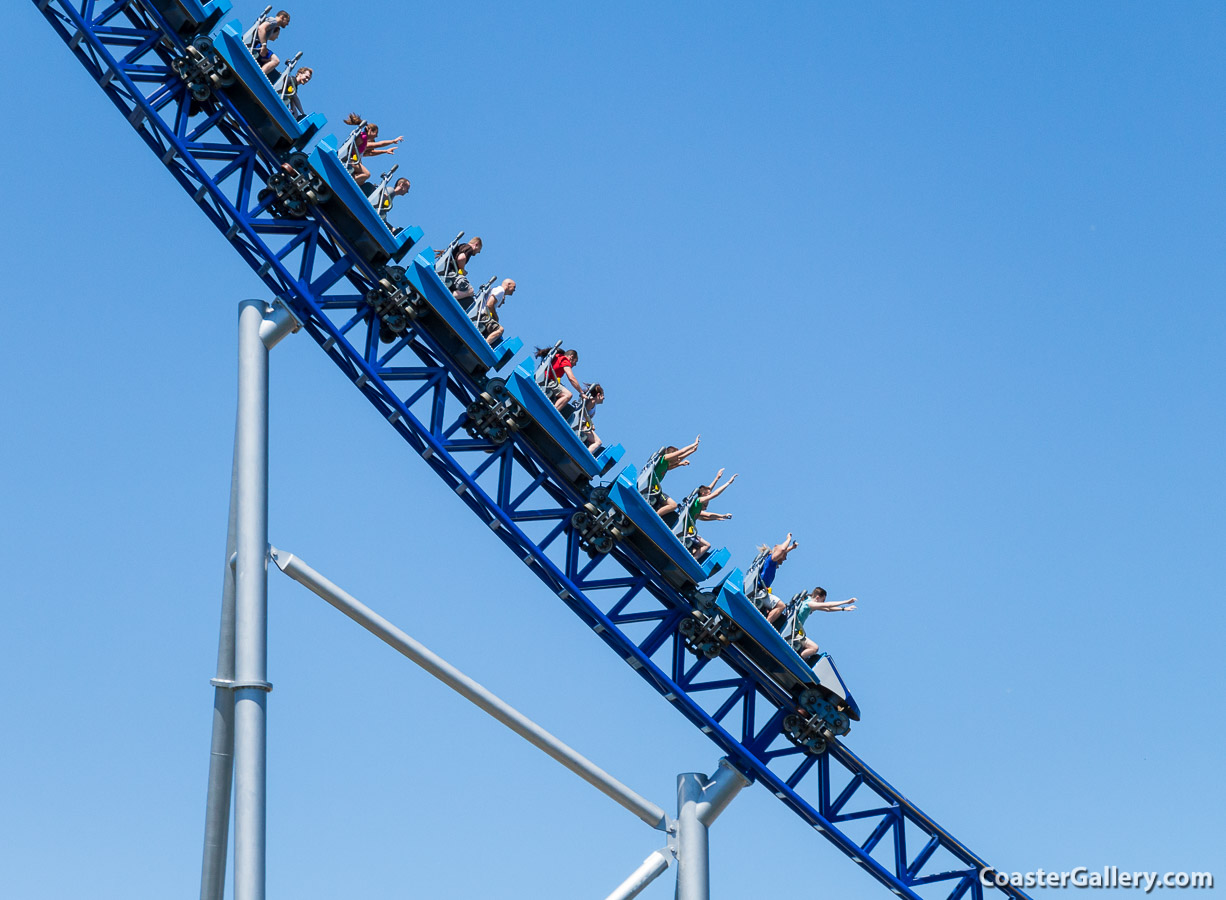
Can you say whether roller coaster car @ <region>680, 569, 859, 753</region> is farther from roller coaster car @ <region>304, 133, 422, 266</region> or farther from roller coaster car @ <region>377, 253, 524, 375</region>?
roller coaster car @ <region>304, 133, 422, 266</region>

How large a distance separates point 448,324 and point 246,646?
94.7 inches

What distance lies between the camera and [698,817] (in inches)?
384

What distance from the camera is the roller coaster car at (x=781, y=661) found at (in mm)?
9961

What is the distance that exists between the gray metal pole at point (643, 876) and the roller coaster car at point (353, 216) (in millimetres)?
3995

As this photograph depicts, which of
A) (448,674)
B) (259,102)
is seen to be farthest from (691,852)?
(259,102)

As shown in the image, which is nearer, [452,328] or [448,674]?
[448,674]

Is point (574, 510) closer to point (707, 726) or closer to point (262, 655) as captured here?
point (707, 726)

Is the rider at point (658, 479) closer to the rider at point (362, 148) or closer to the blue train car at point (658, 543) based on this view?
the blue train car at point (658, 543)

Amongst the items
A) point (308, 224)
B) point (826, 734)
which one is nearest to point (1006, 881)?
point (826, 734)

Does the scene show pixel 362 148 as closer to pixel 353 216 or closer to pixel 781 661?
pixel 353 216

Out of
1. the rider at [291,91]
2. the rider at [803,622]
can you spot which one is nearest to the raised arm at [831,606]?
the rider at [803,622]

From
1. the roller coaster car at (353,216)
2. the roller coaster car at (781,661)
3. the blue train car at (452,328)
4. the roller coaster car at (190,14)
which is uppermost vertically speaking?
the roller coaster car at (190,14)

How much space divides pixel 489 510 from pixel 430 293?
1.39 meters

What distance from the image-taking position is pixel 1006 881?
10852 mm
